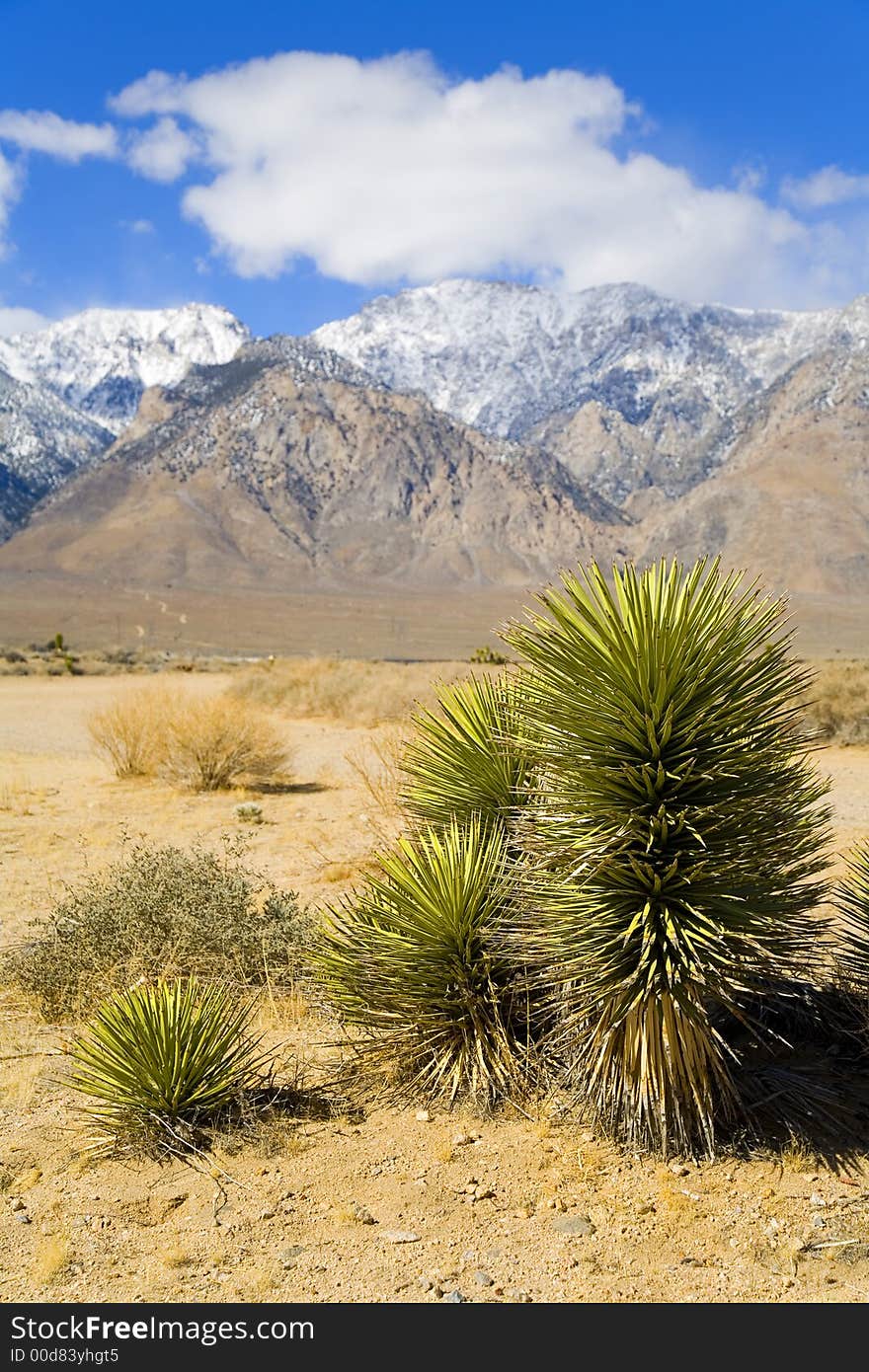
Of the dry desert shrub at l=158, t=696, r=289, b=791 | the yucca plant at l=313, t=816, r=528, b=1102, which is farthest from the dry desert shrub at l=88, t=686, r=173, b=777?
the yucca plant at l=313, t=816, r=528, b=1102

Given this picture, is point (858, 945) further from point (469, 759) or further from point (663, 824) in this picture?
point (469, 759)

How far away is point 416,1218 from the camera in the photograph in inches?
154

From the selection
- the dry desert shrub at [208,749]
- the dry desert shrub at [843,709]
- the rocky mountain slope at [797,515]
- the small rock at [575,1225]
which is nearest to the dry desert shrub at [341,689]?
the dry desert shrub at [208,749]

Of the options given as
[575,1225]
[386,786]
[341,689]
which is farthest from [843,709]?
[575,1225]

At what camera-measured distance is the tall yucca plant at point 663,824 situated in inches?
158

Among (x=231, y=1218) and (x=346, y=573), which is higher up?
(x=346, y=573)

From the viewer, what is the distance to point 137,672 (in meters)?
38.7

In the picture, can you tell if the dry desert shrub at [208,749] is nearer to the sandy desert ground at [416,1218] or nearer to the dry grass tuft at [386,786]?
the dry grass tuft at [386,786]

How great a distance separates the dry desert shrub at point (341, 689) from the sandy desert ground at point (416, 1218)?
15.1m

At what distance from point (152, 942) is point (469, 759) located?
2.53 meters

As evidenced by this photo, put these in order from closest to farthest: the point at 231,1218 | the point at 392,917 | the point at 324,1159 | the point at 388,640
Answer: the point at 231,1218
the point at 324,1159
the point at 392,917
the point at 388,640

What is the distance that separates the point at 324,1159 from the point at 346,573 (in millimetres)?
177346

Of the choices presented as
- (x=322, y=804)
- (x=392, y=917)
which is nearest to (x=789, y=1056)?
(x=392, y=917)

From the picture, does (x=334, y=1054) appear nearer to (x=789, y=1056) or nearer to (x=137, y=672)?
(x=789, y=1056)
